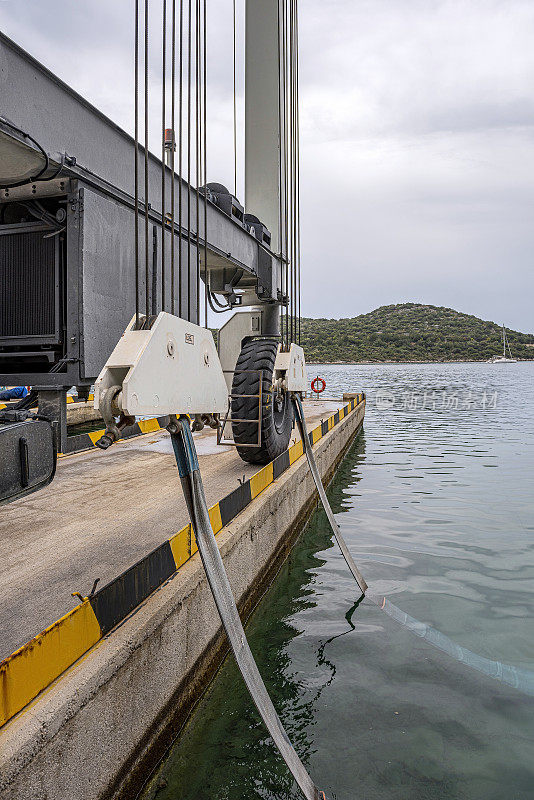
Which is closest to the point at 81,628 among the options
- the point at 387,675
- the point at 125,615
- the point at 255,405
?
the point at 125,615

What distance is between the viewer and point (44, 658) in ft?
6.14

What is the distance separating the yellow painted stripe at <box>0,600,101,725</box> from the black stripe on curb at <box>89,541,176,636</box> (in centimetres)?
7

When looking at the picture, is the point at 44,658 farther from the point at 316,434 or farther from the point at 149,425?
the point at 149,425

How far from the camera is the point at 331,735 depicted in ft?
8.88

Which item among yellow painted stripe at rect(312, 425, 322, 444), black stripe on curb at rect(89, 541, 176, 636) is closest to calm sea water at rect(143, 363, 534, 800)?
black stripe on curb at rect(89, 541, 176, 636)

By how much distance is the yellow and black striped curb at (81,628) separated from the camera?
1737mm

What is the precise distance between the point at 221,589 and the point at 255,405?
3236 mm

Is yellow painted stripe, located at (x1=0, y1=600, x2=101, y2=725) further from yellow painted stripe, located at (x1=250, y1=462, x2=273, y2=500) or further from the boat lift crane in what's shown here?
yellow painted stripe, located at (x1=250, y1=462, x2=273, y2=500)

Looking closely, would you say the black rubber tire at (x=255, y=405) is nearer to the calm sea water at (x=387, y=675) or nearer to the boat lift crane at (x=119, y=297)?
the boat lift crane at (x=119, y=297)

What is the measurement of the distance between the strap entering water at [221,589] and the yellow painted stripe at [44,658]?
0.49 metres

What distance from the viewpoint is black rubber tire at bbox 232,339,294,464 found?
543 centimetres

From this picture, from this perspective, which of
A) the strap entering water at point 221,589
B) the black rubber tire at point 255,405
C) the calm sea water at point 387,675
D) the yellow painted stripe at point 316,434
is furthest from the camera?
the yellow painted stripe at point 316,434

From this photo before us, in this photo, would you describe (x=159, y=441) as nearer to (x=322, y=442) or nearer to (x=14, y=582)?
(x=322, y=442)

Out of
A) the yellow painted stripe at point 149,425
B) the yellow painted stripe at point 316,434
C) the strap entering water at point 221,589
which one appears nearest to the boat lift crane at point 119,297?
the strap entering water at point 221,589
